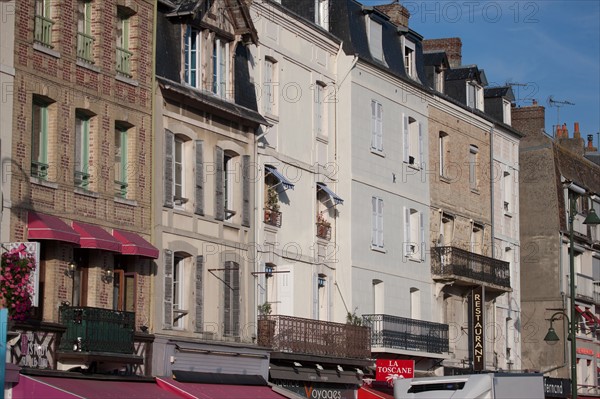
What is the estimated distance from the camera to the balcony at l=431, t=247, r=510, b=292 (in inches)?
1836

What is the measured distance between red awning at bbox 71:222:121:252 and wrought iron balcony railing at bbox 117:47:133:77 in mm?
3637

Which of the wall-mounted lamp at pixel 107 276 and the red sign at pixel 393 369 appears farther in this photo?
the red sign at pixel 393 369

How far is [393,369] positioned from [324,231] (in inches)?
175

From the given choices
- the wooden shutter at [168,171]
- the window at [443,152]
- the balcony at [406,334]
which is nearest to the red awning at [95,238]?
the wooden shutter at [168,171]

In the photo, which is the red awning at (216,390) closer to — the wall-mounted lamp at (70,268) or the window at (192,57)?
the wall-mounted lamp at (70,268)

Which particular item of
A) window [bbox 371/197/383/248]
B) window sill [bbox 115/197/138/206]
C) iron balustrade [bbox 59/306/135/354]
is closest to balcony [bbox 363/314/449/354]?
window [bbox 371/197/383/248]

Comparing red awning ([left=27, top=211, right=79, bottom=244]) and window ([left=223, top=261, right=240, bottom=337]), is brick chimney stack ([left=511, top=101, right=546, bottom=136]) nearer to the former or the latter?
window ([left=223, top=261, right=240, bottom=337])

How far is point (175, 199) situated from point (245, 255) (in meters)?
3.45

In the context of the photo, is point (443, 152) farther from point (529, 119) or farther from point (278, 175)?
point (278, 175)

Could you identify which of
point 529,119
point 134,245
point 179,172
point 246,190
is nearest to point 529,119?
point 529,119

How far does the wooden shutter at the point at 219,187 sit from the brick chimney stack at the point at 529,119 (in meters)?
25.1

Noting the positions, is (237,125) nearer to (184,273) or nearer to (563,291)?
(184,273)

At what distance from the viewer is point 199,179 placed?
33.4m

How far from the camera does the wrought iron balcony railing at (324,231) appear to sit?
40031mm
